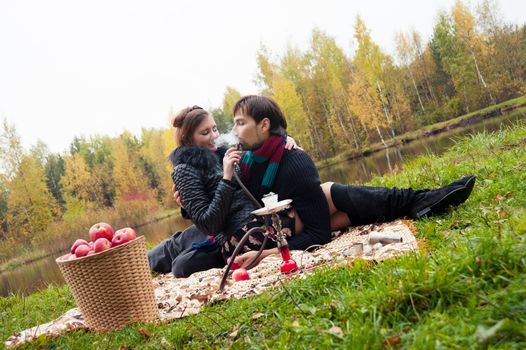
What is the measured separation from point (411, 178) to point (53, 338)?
4316 millimetres

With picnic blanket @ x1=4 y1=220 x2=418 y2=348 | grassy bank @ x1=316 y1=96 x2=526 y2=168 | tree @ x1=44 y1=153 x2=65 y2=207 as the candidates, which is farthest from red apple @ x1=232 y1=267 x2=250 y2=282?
tree @ x1=44 y1=153 x2=65 y2=207

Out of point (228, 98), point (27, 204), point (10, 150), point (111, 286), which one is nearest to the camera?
point (111, 286)

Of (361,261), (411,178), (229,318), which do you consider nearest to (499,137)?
(411,178)

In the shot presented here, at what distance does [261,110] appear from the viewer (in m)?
4.01

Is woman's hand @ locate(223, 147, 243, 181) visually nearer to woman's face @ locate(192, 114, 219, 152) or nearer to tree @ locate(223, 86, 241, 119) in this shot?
woman's face @ locate(192, 114, 219, 152)

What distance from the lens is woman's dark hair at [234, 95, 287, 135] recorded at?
13.1 feet

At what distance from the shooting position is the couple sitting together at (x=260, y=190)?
12.7ft

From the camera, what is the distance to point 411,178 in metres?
5.69

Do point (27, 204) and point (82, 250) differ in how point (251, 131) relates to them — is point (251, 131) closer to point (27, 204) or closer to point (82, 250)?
point (82, 250)

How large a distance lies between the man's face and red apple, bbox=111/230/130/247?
138 centimetres

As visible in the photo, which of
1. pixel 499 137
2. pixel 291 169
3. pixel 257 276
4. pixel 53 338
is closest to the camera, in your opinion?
pixel 53 338

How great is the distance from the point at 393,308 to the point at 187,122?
2.93 metres

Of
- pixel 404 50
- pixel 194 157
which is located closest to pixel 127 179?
pixel 404 50

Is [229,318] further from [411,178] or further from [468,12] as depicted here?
[468,12]
